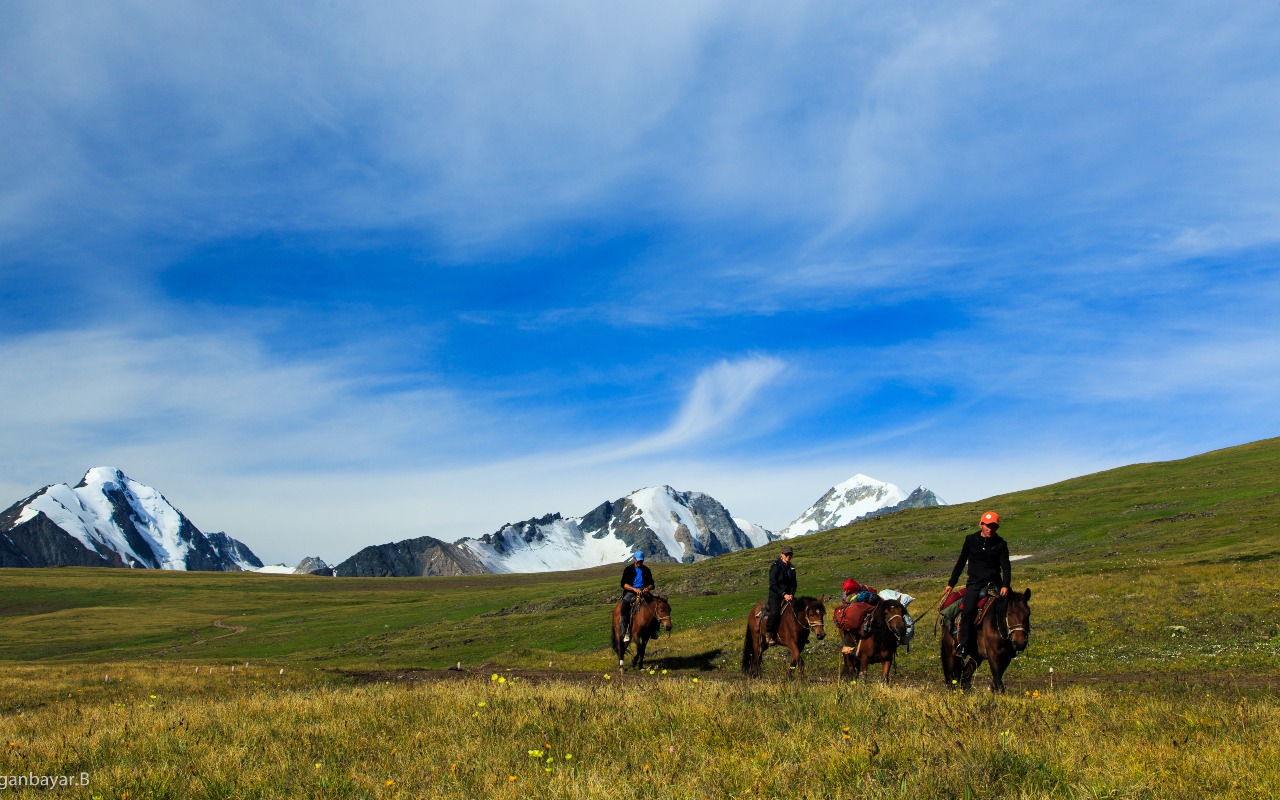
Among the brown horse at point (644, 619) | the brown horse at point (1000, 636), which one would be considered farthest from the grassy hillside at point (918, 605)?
the brown horse at point (1000, 636)

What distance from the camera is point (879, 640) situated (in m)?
17.5

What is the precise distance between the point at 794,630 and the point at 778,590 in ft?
3.91

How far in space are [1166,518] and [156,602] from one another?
14514 cm

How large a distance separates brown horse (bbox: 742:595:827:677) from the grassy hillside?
520cm

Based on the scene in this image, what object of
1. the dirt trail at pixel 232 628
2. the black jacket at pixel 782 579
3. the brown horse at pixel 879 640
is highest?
the black jacket at pixel 782 579

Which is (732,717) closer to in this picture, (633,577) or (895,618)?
(895,618)

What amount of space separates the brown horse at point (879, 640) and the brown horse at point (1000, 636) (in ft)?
8.26

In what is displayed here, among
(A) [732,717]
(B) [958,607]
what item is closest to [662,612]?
(B) [958,607]

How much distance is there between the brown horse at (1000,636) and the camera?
44.4 ft

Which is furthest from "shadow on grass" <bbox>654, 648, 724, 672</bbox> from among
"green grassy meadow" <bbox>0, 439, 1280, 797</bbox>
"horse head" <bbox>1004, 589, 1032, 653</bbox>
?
"horse head" <bbox>1004, 589, 1032, 653</bbox>

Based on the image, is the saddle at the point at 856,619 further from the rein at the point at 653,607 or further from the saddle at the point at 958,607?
the rein at the point at 653,607

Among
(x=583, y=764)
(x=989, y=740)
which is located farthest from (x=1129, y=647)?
(x=583, y=764)

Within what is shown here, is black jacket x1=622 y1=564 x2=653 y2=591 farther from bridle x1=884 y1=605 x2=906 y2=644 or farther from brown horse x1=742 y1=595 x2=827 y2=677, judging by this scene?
bridle x1=884 y1=605 x2=906 y2=644

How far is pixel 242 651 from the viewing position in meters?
67.6
